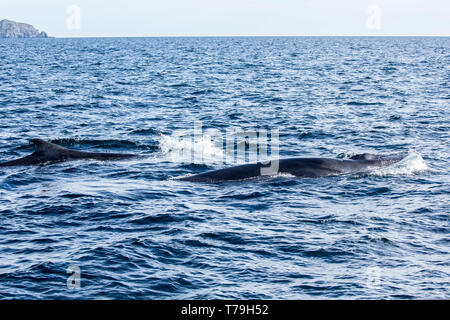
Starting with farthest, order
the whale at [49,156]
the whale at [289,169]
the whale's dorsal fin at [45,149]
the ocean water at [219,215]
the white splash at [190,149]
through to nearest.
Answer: the white splash at [190,149], the whale's dorsal fin at [45,149], the whale at [49,156], the whale at [289,169], the ocean water at [219,215]

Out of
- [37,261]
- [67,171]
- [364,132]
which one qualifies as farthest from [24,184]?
[364,132]

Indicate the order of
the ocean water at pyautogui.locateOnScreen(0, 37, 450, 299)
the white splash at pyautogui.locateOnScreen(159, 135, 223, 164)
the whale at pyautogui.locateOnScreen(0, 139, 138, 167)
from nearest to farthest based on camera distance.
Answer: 1. the ocean water at pyautogui.locateOnScreen(0, 37, 450, 299)
2. the whale at pyautogui.locateOnScreen(0, 139, 138, 167)
3. the white splash at pyautogui.locateOnScreen(159, 135, 223, 164)

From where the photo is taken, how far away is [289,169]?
21438 mm

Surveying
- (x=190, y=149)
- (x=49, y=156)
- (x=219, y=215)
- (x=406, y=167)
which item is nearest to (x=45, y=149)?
(x=49, y=156)

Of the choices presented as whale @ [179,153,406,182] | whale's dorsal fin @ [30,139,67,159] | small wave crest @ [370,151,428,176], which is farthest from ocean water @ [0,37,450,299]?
whale's dorsal fin @ [30,139,67,159]

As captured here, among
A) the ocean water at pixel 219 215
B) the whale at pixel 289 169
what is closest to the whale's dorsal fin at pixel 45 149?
the ocean water at pixel 219 215

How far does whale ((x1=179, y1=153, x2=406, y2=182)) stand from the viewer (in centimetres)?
2119

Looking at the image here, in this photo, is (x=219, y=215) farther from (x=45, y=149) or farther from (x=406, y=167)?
(x=45, y=149)

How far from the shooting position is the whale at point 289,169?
21188 mm

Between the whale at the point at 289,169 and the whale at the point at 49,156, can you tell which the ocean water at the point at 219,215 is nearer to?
the whale at the point at 289,169

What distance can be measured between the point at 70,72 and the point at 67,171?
186 feet

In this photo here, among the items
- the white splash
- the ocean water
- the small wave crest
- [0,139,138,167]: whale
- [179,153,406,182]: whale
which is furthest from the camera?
the white splash

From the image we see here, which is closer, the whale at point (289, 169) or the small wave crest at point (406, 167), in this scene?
the whale at point (289, 169)

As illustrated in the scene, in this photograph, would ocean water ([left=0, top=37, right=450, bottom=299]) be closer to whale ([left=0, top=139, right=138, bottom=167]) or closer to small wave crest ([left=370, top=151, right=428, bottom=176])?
small wave crest ([left=370, top=151, right=428, bottom=176])
